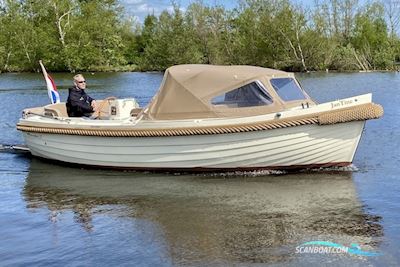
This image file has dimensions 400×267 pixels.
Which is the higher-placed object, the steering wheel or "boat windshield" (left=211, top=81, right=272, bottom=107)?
"boat windshield" (left=211, top=81, right=272, bottom=107)

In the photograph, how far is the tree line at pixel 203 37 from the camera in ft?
197

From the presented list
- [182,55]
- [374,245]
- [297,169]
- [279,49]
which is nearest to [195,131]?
[297,169]

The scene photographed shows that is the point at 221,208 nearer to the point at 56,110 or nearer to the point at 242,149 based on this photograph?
the point at 242,149

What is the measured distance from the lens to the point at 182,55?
68438 millimetres

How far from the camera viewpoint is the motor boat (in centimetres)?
1073

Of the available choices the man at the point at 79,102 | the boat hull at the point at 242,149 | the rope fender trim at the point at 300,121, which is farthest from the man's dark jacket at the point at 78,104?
the rope fender trim at the point at 300,121

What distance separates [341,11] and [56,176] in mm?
59857

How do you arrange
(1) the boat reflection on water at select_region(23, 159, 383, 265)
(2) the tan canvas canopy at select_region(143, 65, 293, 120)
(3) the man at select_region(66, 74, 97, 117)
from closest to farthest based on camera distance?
(1) the boat reflection on water at select_region(23, 159, 383, 265), (2) the tan canvas canopy at select_region(143, 65, 293, 120), (3) the man at select_region(66, 74, 97, 117)

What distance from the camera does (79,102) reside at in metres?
13.3

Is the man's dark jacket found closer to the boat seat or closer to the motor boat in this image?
the boat seat

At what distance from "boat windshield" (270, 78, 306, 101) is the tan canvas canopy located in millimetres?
132

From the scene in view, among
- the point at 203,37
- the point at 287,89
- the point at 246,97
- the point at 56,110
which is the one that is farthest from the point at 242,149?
the point at 203,37

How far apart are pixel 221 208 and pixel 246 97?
2.92 m

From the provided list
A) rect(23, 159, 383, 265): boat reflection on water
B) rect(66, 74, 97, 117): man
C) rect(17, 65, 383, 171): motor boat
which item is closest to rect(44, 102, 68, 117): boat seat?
rect(66, 74, 97, 117): man
